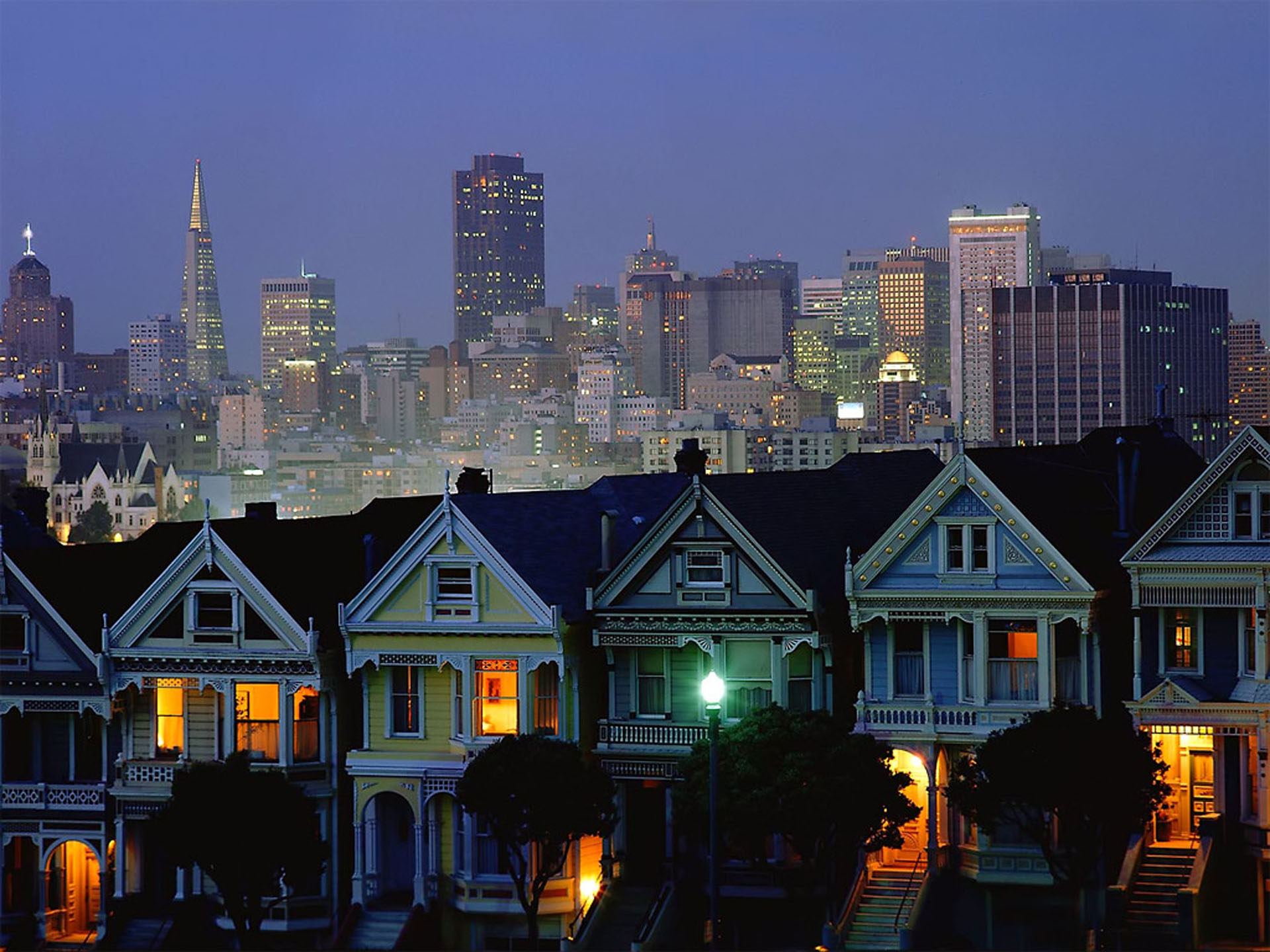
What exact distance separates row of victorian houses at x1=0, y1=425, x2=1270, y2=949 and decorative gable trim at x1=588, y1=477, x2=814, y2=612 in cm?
5

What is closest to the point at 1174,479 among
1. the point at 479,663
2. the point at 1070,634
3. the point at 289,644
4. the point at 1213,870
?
the point at 1070,634

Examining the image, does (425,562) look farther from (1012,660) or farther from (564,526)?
(1012,660)

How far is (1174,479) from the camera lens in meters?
37.4

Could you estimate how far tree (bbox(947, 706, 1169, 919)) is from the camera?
32250 millimetres

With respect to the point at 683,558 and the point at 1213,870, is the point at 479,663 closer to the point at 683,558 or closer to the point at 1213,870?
the point at 683,558

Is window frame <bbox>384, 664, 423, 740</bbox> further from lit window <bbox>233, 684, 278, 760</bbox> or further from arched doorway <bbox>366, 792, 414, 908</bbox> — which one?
lit window <bbox>233, 684, 278, 760</bbox>

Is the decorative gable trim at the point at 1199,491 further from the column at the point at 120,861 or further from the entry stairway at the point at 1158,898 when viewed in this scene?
the column at the point at 120,861

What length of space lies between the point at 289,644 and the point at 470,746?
9.44 ft

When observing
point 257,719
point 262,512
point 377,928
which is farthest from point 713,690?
point 262,512

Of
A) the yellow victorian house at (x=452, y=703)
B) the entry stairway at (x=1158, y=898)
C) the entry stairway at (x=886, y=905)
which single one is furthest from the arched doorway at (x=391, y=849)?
the entry stairway at (x=1158, y=898)

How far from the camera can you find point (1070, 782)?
32188 mm

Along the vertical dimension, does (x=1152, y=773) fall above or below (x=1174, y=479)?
below

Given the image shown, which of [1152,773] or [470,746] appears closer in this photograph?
[1152,773]

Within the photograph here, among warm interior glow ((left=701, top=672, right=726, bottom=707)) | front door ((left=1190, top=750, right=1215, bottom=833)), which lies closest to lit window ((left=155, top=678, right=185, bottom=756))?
warm interior glow ((left=701, top=672, right=726, bottom=707))
